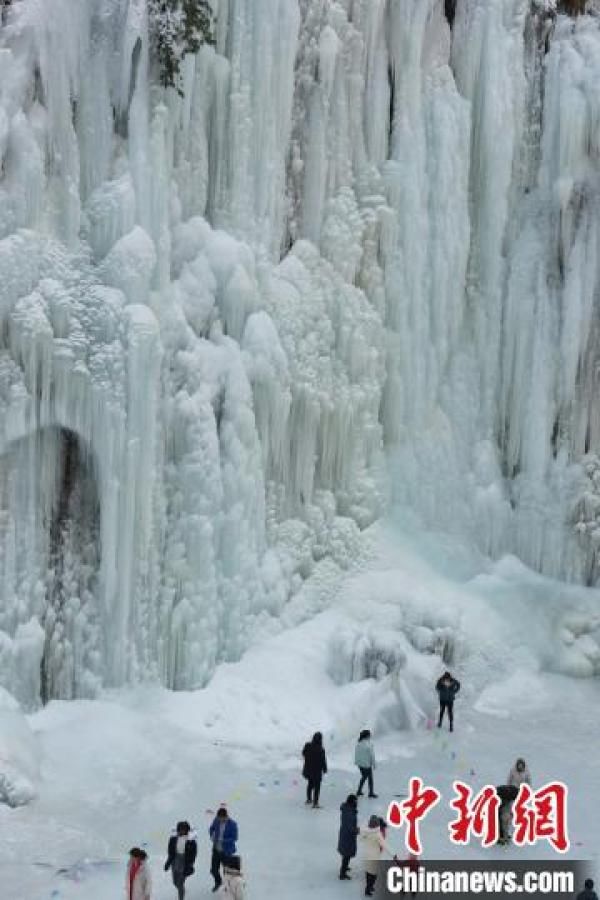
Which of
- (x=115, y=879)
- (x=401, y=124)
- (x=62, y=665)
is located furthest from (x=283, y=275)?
(x=115, y=879)

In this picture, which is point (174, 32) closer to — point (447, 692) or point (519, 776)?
point (447, 692)

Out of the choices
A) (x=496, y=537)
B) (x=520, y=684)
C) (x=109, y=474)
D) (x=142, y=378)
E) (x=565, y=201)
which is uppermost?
(x=565, y=201)

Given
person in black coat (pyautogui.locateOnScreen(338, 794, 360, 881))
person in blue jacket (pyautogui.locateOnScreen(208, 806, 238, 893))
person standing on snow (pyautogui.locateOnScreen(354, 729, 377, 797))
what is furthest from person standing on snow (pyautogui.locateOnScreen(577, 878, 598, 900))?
person standing on snow (pyautogui.locateOnScreen(354, 729, 377, 797))

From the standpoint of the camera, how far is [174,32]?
55.6 ft

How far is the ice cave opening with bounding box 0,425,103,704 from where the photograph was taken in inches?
629

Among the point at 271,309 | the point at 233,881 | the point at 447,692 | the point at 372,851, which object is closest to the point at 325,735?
the point at 447,692

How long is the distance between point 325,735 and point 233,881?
517cm

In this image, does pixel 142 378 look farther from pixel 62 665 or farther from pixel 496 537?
pixel 496 537

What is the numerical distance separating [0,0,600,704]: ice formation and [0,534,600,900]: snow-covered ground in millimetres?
695

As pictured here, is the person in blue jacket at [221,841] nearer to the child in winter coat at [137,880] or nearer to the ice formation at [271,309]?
the child in winter coat at [137,880]

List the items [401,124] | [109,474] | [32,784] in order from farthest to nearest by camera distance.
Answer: [401,124]
[109,474]
[32,784]

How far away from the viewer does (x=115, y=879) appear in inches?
482

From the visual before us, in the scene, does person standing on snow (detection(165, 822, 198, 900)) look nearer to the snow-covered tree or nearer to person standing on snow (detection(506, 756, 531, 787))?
person standing on snow (detection(506, 756, 531, 787))

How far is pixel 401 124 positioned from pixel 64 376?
7.85m
